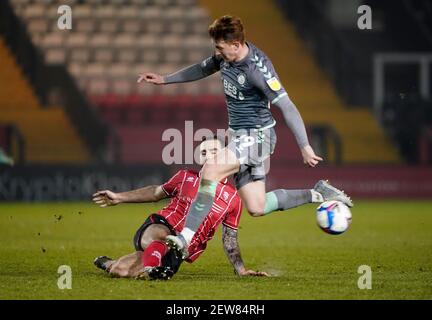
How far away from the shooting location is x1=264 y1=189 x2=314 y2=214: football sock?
8.83m

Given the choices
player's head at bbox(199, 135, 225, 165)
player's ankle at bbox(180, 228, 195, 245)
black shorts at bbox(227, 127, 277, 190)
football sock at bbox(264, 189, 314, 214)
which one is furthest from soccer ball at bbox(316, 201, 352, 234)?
player's ankle at bbox(180, 228, 195, 245)

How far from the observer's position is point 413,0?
2484cm

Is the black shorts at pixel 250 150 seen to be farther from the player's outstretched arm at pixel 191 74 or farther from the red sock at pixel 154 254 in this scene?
the red sock at pixel 154 254

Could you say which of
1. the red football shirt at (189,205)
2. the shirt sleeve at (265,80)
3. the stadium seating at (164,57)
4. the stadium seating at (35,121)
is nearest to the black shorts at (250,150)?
the red football shirt at (189,205)

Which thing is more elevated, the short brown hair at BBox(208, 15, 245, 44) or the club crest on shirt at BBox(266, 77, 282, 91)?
the short brown hair at BBox(208, 15, 245, 44)

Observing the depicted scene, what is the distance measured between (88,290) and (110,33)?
60.9 ft

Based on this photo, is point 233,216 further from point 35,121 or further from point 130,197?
point 35,121

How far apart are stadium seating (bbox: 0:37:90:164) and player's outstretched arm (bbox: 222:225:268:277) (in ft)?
37.5

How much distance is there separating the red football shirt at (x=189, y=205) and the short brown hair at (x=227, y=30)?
1.13 m

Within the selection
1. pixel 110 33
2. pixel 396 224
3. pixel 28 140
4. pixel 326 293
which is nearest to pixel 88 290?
pixel 326 293

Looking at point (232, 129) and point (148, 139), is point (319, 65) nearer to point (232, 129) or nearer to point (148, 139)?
point (148, 139)

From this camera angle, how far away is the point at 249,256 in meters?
10.7

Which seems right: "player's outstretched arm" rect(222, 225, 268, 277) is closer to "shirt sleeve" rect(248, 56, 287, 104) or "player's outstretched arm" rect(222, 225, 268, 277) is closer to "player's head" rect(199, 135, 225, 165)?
"player's head" rect(199, 135, 225, 165)

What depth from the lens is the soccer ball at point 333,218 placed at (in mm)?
8562
